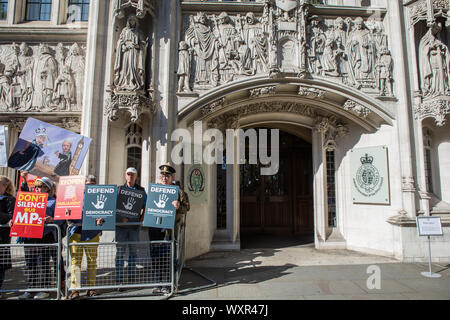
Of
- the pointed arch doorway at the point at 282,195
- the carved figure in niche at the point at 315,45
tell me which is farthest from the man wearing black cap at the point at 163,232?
the pointed arch doorway at the point at 282,195

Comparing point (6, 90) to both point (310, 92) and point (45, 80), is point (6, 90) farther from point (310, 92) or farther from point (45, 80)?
point (310, 92)

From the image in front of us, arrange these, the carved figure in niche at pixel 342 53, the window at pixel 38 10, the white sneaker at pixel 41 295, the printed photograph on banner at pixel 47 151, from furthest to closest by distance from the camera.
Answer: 1. the window at pixel 38 10
2. the carved figure in niche at pixel 342 53
3. the printed photograph on banner at pixel 47 151
4. the white sneaker at pixel 41 295

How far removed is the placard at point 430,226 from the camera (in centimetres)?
597

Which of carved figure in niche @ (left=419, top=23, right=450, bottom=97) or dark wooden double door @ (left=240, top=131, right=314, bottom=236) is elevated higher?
carved figure in niche @ (left=419, top=23, right=450, bottom=97)

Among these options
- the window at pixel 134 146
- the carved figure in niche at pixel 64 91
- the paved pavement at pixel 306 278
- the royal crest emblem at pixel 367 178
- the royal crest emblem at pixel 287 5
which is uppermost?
the royal crest emblem at pixel 287 5

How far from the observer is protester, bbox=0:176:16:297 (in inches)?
178

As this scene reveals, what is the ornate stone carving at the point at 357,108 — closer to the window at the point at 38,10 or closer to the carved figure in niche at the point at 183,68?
the carved figure in niche at the point at 183,68

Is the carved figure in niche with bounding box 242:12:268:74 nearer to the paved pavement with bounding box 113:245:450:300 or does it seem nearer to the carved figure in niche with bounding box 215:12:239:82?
the carved figure in niche with bounding box 215:12:239:82

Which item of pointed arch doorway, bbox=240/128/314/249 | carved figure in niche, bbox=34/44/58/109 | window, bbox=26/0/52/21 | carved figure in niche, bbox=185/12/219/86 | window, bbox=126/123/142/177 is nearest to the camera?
window, bbox=126/123/142/177

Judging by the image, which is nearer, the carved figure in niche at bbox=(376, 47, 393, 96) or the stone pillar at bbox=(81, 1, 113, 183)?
the stone pillar at bbox=(81, 1, 113, 183)

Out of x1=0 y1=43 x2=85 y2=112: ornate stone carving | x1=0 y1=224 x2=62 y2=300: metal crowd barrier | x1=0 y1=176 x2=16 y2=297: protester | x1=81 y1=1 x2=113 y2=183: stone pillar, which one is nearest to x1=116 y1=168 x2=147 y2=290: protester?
x1=0 y1=224 x2=62 y2=300: metal crowd barrier

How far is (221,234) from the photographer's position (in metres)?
8.55

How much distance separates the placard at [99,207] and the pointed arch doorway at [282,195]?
7.18 metres

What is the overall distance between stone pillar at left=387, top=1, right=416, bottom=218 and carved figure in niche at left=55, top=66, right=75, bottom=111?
8.99m
